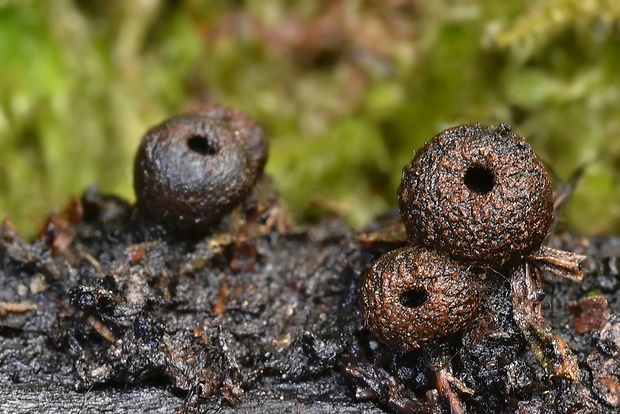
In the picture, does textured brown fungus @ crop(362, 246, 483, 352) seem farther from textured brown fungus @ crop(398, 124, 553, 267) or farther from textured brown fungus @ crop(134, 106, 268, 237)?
textured brown fungus @ crop(134, 106, 268, 237)

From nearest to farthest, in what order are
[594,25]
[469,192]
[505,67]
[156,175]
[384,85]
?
1. [469,192]
2. [156,175]
3. [594,25]
4. [505,67]
5. [384,85]

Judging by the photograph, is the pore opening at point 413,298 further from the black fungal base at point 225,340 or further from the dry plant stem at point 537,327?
the dry plant stem at point 537,327

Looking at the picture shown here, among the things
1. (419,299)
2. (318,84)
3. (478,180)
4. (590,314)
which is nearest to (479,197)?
(478,180)

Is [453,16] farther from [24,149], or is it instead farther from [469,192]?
[24,149]

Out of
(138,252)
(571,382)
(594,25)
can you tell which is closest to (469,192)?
(571,382)

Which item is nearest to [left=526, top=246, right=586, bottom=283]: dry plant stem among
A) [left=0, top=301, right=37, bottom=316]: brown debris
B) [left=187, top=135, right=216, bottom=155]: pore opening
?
[left=187, top=135, right=216, bottom=155]: pore opening

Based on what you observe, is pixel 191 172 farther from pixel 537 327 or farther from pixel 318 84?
pixel 318 84
